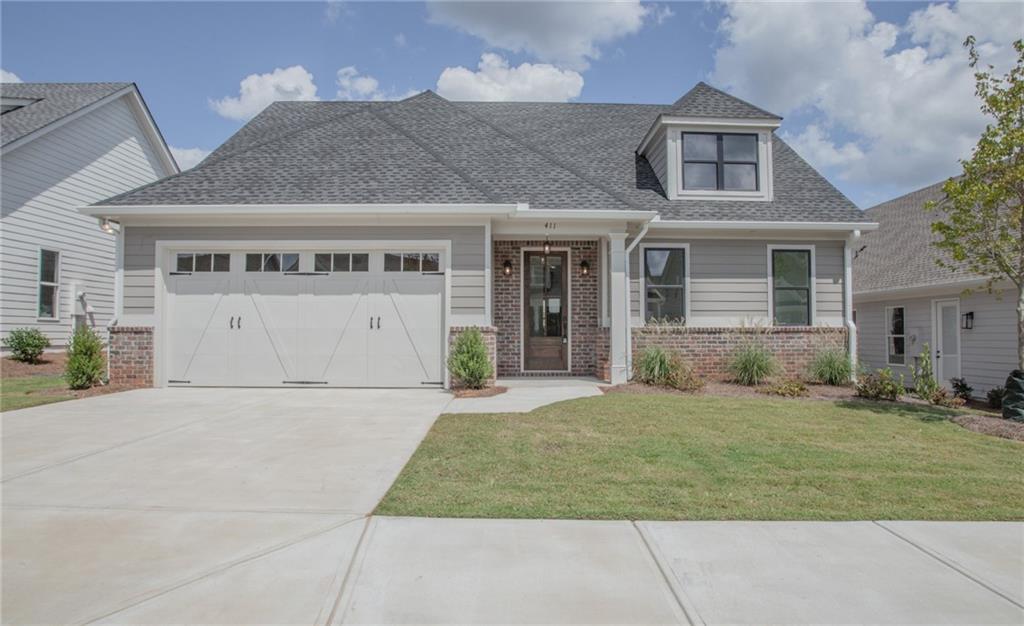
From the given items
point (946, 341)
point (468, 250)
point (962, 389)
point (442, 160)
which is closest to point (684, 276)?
point (468, 250)

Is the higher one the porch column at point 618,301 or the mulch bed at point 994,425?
the porch column at point 618,301

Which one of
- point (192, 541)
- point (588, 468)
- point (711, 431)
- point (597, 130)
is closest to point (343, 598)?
point (192, 541)

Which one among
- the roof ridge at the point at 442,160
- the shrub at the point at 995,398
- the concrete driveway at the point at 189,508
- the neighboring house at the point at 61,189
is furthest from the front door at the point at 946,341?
the neighboring house at the point at 61,189

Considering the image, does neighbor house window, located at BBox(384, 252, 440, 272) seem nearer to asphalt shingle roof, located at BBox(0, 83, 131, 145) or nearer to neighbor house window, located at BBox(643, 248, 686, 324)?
neighbor house window, located at BBox(643, 248, 686, 324)

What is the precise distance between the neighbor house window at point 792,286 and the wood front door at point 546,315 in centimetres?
448

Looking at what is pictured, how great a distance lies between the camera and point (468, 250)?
387 inches

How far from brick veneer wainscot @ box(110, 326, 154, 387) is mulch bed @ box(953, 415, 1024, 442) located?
12665 millimetres

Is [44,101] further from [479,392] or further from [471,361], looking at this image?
[479,392]

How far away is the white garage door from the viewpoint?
992cm

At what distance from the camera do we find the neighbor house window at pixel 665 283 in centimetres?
1159

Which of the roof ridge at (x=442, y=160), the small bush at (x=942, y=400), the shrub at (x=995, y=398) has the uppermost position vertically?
the roof ridge at (x=442, y=160)

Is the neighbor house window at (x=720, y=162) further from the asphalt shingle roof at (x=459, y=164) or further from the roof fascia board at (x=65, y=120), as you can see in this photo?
the roof fascia board at (x=65, y=120)

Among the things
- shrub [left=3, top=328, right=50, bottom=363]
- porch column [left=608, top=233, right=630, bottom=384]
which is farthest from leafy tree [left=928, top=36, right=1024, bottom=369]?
shrub [left=3, top=328, right=50, bottom=363]

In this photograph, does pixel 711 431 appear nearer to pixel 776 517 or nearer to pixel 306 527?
pixel 776 517
